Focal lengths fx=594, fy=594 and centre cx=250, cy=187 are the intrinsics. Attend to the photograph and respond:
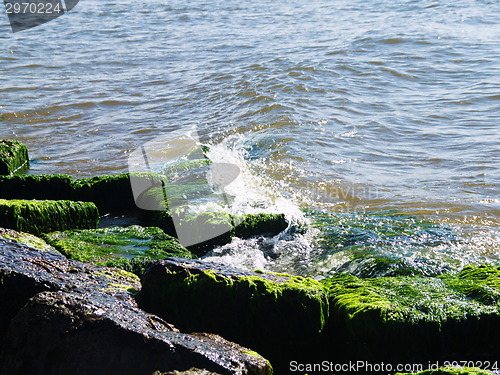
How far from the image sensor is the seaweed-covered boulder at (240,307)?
10.3ft

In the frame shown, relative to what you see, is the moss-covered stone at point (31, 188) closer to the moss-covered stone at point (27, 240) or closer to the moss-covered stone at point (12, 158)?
the moss-covered stone at point (12, 158)

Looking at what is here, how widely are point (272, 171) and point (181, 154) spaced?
1.36 metres

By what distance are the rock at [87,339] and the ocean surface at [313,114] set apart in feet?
6.33

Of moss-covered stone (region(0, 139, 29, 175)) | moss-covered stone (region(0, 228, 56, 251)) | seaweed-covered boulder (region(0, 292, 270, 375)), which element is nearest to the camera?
seaweed-covered boulder (region(0, 292, 270, 375))

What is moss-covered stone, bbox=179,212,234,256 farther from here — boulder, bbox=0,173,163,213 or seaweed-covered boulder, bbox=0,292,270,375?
seaweed-covered boulder, bbox=0,292,270,375

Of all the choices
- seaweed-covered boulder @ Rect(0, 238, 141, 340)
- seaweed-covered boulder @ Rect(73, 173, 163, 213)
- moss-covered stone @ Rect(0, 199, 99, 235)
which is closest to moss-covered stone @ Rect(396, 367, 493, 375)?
seaweed-covered boulder @ Rect(0, 238, 141, 340)

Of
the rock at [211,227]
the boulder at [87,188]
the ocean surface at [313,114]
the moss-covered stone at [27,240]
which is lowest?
the ocean surface at [313,114]

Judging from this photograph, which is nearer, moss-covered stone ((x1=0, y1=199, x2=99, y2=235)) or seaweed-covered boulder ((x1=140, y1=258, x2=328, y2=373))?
seaweed-covered boulder ((x1=140, y1=258, x2=328, y2=373))

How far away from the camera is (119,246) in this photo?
4.05 m

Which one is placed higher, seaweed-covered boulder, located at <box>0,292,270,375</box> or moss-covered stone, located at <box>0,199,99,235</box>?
seaweed-covered boulder, located at <box>0,292,270,375</box>

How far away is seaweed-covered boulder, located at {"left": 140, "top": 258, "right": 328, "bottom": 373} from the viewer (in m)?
3.14

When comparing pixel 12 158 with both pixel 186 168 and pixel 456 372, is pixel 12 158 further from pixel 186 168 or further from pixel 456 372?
pixel 456 372

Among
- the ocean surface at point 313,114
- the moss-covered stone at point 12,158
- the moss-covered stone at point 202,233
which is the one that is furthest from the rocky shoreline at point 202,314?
the moss-covered stone at point 12,158

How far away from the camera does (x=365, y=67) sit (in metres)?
11.9
